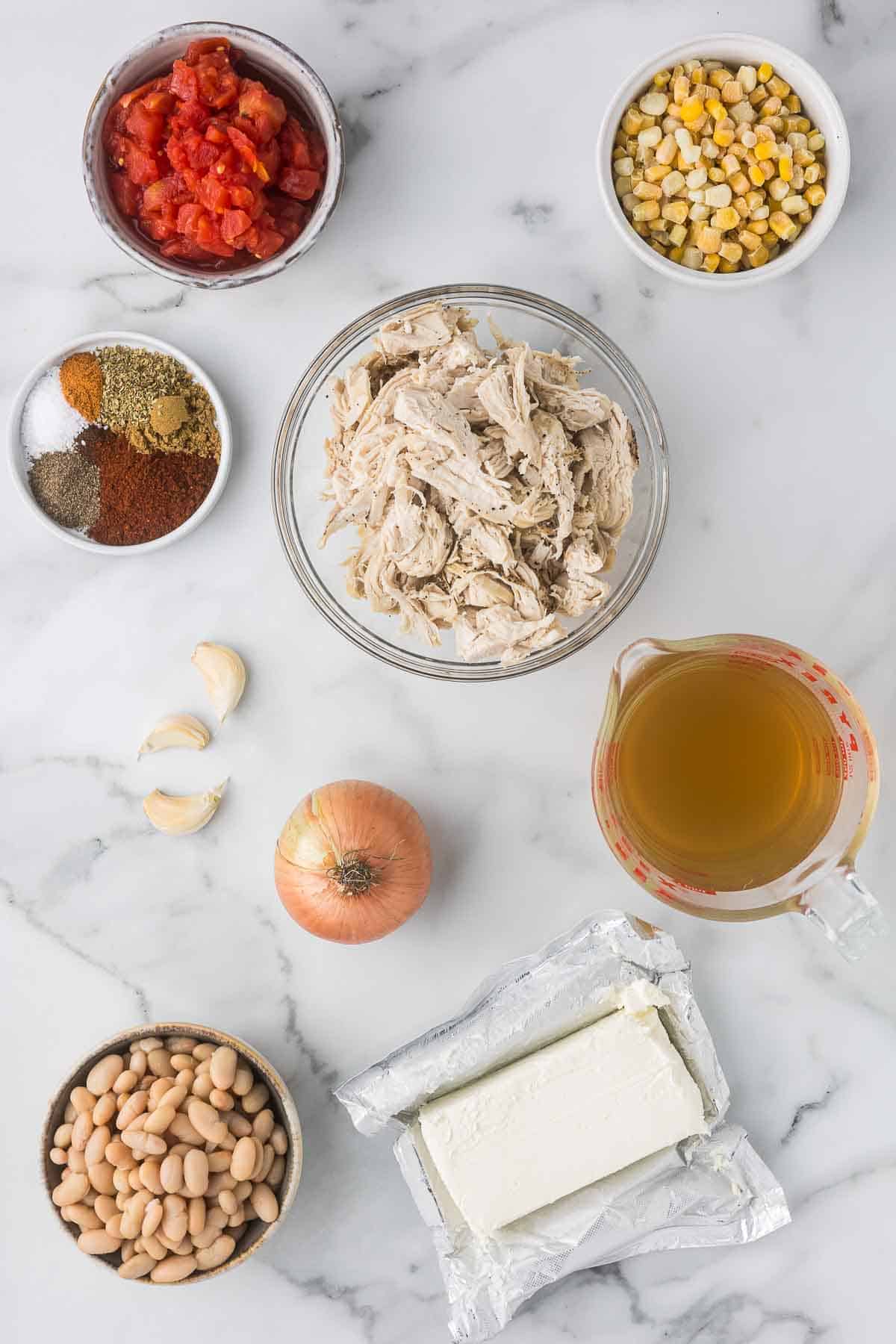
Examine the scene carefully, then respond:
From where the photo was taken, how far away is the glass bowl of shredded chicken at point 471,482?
128 centimetres

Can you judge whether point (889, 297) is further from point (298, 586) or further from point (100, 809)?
point (100, 809)

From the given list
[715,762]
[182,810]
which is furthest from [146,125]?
[715,762]

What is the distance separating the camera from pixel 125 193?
149cm

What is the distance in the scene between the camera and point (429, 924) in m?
1.61

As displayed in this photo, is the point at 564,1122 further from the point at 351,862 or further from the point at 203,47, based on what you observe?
the point at 203,47

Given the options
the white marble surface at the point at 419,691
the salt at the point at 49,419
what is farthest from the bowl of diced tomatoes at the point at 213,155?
the salt at the point at 49,419

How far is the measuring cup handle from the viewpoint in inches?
49.7

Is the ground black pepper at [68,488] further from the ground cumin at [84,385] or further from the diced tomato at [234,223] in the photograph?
the diced tomato at [234,223]

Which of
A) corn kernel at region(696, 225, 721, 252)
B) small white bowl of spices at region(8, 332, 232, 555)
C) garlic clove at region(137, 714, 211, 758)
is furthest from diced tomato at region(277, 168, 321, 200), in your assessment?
garlic clove at region(137, 714, 211, 758)

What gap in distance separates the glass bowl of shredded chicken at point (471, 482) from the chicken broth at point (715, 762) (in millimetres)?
142

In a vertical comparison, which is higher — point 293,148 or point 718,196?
point 718,196

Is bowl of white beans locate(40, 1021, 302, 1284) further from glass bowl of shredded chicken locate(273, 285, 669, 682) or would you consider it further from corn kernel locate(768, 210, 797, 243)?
corn kernel locate(768, 210, 797, 243)

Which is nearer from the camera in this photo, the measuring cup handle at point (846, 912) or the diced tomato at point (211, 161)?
the measuring cup handle at point (846, 912)

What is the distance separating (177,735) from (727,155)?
1.13 meters
